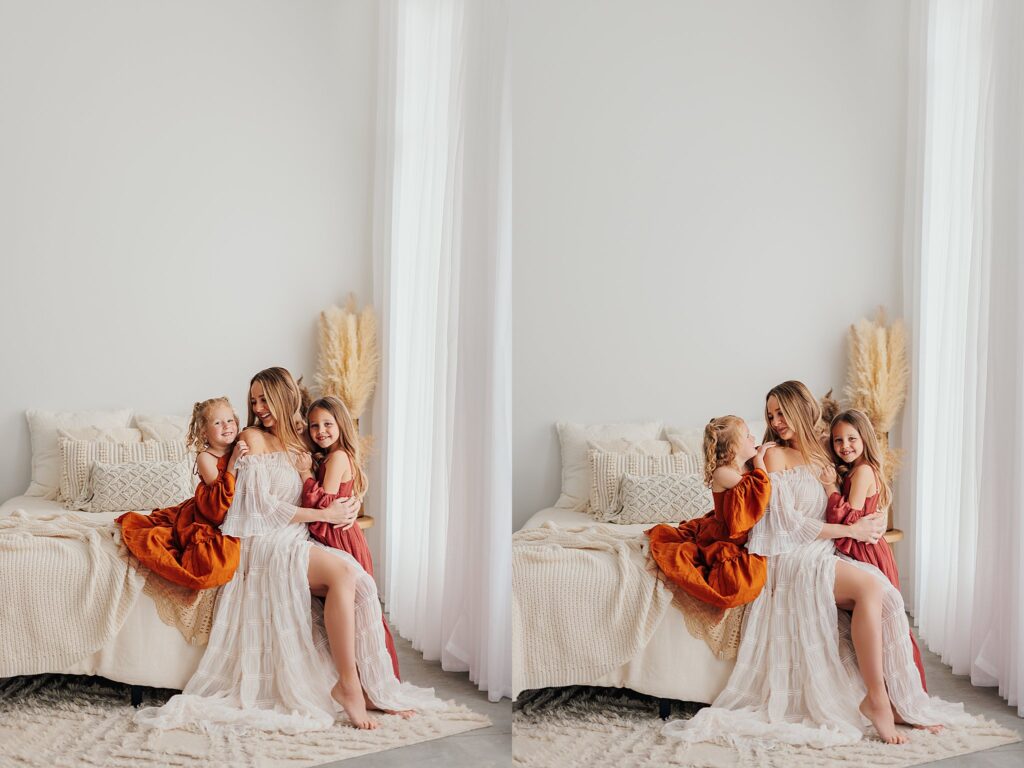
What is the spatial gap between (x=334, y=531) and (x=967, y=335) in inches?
66.9

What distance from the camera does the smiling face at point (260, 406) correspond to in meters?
2.23

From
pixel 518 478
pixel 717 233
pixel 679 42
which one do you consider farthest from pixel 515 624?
pixel 679 42

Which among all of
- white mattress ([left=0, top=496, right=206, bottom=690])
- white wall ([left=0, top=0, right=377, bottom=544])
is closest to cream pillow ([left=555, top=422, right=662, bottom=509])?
white wall ([left=0, top=0, right=377, bottom=544])

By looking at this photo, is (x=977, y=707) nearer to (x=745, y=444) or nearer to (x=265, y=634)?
(x=745, y=444)

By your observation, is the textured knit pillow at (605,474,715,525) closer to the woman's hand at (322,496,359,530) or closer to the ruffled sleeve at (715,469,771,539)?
the ruffled sleeve at (715,469,771,539)

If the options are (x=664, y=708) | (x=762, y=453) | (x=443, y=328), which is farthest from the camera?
(x=443, y=328)

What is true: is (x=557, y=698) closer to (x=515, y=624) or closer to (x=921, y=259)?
(x=515, y=624)

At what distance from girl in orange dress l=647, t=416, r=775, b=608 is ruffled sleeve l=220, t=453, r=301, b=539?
0.99 meters

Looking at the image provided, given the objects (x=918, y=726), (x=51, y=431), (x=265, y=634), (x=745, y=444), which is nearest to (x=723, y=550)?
(x=745, y=444)

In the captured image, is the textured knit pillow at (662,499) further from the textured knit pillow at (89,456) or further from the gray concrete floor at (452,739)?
the textured knit pillow at (89,456)

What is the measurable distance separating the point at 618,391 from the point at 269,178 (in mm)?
1143

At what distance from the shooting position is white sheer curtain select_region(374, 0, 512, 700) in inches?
90.9

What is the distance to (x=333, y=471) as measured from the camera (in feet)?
7.39

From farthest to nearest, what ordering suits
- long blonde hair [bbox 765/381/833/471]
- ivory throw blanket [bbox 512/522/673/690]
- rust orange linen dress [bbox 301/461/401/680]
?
1. rust orange linen dress [bbox 301/461/401/680]
2. ivory throw blanket [bbox 512/522/673/690]
3. long blonde hair [bbox 765/381/833/471]
